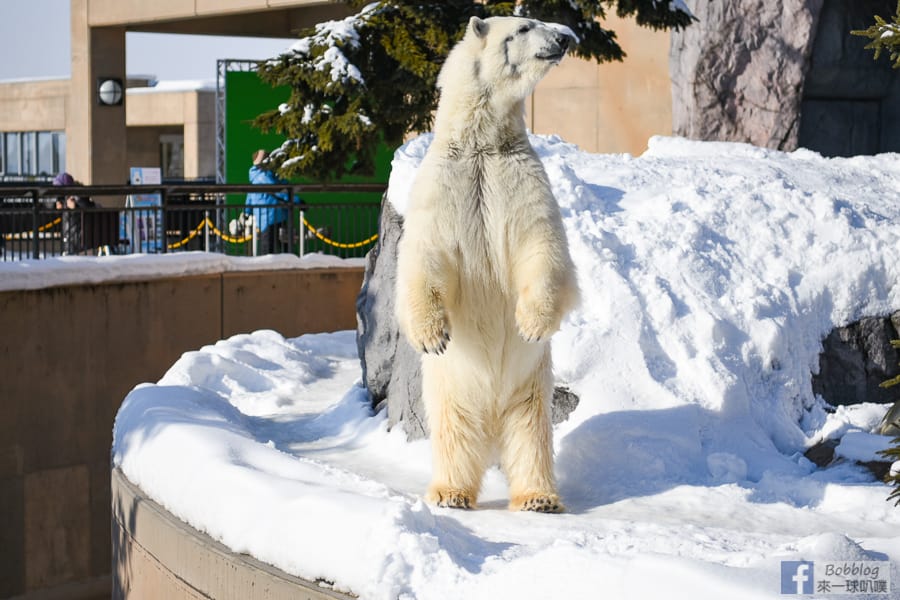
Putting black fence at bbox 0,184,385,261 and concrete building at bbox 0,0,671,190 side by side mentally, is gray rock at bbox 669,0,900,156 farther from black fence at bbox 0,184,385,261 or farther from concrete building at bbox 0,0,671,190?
black fence at bbox 0,184,385,261

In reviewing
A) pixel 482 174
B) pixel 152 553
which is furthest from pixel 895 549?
pixel 152 553

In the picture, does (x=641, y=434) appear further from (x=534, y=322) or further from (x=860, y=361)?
(x=860, y=361)

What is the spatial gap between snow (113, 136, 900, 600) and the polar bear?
0.96 feet

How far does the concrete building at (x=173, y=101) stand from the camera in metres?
15.3

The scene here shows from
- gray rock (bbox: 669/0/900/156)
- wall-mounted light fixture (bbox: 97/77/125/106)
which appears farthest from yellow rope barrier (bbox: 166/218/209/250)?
wall-mounted light fixture (bbox: 97/77/125/106)

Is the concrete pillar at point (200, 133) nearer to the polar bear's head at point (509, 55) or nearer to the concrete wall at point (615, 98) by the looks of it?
the concrete wall at point (615, 98)

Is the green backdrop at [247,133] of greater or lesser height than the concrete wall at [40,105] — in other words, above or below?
below

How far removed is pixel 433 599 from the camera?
3.50 meters

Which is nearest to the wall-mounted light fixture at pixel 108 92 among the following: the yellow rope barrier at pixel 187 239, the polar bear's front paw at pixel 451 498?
the yellow rope barrier at pixel 187 239

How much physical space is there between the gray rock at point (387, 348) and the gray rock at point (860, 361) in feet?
7.45

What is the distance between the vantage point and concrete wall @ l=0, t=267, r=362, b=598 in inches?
388

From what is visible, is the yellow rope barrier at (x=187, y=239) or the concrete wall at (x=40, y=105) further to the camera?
the concrete wall at (x=40, y=105)

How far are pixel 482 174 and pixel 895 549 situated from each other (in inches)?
83.1

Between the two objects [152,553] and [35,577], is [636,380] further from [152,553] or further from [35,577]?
[35,577]
